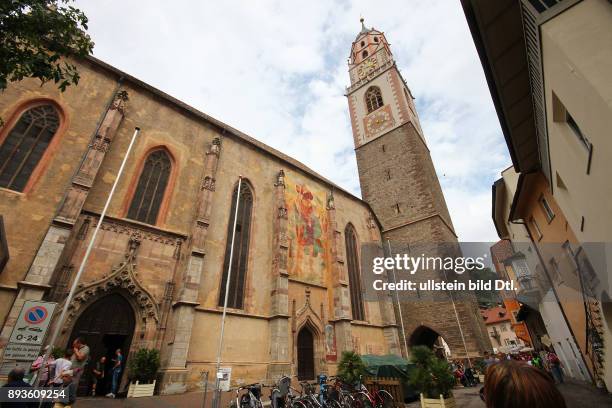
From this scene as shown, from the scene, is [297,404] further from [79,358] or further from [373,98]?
[373,98]

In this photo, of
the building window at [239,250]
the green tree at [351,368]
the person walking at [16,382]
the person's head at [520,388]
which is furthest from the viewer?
the building window at [239,250]

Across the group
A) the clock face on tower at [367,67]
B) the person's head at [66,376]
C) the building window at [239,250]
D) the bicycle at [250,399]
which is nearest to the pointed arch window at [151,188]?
the building window at [239,250]

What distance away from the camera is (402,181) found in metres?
26.5

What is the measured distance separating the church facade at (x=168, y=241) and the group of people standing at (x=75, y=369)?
0.64 metres

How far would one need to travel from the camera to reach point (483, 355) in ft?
59.7

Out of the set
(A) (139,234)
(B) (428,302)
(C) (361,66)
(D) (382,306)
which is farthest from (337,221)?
(C) (361,66)

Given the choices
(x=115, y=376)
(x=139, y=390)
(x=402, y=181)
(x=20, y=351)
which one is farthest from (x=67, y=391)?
(x=402, y=181)

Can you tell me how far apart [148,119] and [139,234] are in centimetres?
602

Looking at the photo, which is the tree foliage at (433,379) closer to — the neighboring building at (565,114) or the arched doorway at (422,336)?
the neighboring building at (565,114)

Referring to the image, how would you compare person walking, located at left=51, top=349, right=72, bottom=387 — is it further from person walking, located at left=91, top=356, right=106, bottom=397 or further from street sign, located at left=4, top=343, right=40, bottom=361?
person walking, located at left=91, top=356, right=106, bottom=397

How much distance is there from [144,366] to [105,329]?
2018mm

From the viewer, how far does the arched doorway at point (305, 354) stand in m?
14.8

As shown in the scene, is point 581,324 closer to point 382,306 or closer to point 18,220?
point 382,306

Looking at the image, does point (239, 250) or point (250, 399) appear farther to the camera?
point (239, 250)
